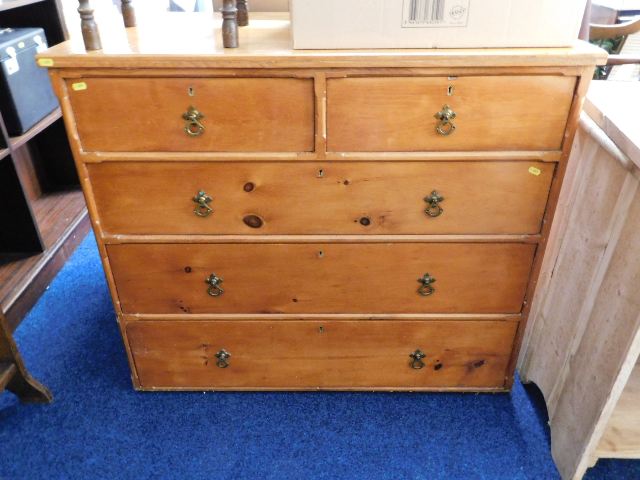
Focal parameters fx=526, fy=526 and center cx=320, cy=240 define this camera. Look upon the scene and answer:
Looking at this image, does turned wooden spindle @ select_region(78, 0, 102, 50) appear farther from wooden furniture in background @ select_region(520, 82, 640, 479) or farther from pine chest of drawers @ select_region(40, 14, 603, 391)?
wooden furniture in background @ select_region(520, 82, 640, 479)

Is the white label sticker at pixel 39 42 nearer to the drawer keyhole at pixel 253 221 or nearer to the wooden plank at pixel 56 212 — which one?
the wooden plank at pixel 56 212

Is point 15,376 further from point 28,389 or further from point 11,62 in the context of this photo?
point 11,62

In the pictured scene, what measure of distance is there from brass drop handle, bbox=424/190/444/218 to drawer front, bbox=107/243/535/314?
0.32ft

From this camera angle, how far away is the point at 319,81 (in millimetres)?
1179

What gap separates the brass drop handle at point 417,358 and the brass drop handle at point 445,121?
2.28 ft

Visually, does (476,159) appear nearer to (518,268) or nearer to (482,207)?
(482,207)

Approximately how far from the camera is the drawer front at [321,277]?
56.2 inches

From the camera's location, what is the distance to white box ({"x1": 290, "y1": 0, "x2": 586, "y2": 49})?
1146 mm

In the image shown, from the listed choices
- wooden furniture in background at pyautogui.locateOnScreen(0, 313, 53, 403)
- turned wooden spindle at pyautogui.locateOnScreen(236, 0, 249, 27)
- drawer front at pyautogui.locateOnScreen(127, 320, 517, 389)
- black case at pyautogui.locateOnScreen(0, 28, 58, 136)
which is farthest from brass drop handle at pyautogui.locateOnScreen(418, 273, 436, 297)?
black case at pyautogui.locateOnScreen(0, 28, 58, 136)

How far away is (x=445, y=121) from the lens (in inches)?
48.1

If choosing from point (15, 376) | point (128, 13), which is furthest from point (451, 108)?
point (15, 376)

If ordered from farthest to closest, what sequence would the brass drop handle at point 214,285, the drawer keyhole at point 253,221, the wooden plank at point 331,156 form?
1. the brass drop handle at point 214,285
2. the drawer keyhole at point 253,221
3. the wooden plank at point 331,156

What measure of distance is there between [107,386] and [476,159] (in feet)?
4.47

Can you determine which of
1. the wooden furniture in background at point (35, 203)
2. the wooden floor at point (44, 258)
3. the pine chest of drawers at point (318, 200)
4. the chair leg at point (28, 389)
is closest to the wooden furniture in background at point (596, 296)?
the pine chest of drawers at point (318, 200)
